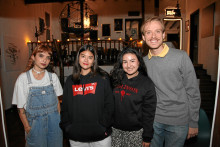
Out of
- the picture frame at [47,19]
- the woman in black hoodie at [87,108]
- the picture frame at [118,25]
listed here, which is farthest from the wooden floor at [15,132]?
the picture frame at [118,25]

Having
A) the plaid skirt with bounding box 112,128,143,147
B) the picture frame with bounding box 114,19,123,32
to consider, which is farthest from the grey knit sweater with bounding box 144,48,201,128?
the picture frame with bounding box 114,19,123,32

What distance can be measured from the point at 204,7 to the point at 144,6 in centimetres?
353

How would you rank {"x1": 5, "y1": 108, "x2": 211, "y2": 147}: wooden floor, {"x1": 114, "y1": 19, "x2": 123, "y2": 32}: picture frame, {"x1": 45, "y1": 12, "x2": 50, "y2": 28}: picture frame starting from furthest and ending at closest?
{"x1": 114, "y1": 19, "x2": 123, "y2": 32}: picture frame, {"x1": 45, "y1": 12, "x2": 50, "y2": 28}: picture frame, {"x1": 5, "y1": 108, "x2": 211, "y2": 147}: wooden floor

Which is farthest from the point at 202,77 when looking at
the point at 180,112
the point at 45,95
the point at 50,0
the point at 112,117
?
the point at 50,0

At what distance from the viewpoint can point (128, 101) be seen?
1515 mm

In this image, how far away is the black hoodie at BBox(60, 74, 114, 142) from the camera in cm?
147

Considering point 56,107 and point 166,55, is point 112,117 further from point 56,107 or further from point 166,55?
point 166,55

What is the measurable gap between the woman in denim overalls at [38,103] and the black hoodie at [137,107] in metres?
0.76

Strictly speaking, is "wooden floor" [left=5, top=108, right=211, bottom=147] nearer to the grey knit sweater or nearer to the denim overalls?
the grey knit sweater

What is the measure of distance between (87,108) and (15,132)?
8.92ft

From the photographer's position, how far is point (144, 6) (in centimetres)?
862

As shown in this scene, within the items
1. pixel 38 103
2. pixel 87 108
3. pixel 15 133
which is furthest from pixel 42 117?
pixel 15 133

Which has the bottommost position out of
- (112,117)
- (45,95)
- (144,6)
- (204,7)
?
(112,117)

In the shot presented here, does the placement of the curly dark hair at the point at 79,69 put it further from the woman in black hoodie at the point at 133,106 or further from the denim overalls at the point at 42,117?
the denim overalls at the point at 42,117
